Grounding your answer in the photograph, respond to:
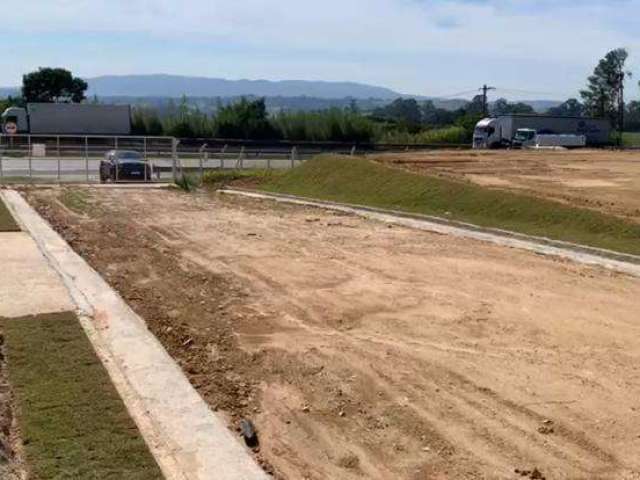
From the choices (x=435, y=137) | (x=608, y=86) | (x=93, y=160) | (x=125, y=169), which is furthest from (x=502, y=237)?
(x=608, y=86)

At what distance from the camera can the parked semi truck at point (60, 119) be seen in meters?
74.8

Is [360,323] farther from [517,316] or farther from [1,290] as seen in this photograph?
[1,290]

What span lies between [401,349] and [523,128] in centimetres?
6451

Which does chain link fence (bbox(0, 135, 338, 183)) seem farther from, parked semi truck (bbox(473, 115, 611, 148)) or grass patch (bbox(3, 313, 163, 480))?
grass patch (bbox(3, 313, 163, 480))

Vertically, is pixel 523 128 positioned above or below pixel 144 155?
above

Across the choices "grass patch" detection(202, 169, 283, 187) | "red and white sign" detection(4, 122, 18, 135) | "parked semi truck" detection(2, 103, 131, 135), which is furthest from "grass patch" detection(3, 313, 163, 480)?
"parked semi truck" detection(2, 103, 131, 135)

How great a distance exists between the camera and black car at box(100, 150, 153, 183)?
3903cm

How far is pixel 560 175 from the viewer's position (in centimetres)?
3353

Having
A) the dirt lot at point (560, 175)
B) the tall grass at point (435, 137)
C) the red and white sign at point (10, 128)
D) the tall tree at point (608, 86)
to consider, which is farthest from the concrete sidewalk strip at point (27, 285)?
the tall tree at point (608, 86)

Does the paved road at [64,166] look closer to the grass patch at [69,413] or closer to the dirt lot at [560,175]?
the dirt lot at [560,175]

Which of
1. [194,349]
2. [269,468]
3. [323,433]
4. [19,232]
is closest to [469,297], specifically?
[194,349]

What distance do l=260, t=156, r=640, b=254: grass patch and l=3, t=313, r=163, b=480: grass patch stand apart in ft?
39.7

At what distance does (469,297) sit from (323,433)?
234 inches

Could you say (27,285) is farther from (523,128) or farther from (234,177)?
(523,128)
